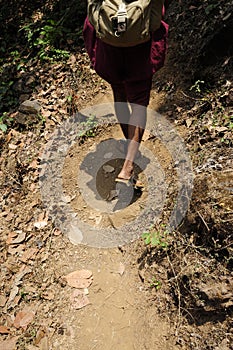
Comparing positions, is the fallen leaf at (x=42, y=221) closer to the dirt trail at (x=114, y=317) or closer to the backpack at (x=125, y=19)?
the dirt trail at (x=114, y=317)

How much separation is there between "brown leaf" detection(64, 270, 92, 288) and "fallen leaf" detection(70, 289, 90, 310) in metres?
0.07

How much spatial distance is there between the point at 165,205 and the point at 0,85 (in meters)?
3.48

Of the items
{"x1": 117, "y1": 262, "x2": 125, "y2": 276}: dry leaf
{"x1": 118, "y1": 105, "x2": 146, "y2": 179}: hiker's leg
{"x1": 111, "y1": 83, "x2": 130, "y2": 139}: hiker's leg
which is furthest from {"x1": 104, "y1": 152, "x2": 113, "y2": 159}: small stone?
{"x1": 117, "y1": 262, "x2": 125, "y2": 276}: dry leaf

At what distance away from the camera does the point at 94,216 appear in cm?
399

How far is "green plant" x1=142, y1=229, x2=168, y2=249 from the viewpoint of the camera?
3.31 metres

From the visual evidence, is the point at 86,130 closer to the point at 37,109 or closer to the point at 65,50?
the point at 37,109

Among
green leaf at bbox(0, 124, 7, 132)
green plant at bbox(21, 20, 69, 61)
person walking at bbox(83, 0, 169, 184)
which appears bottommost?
green leaf at bbox(0, 124, 7, 132)

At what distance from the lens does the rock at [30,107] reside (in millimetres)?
5238

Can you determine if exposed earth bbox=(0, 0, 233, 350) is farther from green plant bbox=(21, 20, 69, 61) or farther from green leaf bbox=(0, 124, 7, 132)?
green plant bbox=(21, 20, 69, 61)

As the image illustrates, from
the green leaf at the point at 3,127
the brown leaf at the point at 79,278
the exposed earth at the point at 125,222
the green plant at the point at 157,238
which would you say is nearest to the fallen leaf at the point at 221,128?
the exposed earth at the point at 125,222

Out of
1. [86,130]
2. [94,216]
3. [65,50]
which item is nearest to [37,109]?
[86,130]

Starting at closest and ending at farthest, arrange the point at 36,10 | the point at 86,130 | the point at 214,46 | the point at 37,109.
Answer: the point at 214,46
the point at 86,130
the point at 37,109
the point at 36,10

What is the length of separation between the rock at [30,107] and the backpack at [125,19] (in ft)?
7.95

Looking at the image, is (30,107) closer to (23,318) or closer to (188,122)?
(188,122)
